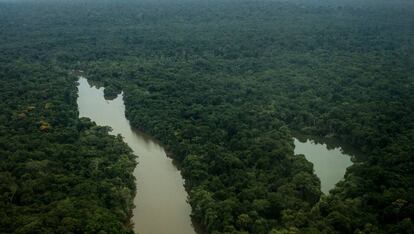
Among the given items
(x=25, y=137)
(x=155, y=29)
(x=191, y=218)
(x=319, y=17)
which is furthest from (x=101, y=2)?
(x=191, y=218)

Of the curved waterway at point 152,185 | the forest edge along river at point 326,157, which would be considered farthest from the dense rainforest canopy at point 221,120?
the forest edge along river at point 326,157

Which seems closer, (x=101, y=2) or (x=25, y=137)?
(x=25, y=137)

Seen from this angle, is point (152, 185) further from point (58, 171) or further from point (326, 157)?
point (326, 157)

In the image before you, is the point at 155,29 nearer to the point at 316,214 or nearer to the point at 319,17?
the point at 319,17

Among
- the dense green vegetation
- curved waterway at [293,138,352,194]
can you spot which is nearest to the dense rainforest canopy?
the dense green vegetation

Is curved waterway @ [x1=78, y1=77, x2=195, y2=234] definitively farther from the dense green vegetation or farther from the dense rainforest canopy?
the dense green vegetation

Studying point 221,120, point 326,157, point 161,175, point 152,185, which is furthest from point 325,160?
point 152,185
